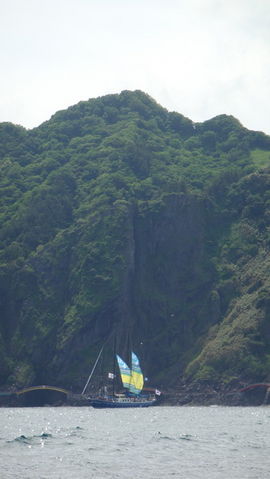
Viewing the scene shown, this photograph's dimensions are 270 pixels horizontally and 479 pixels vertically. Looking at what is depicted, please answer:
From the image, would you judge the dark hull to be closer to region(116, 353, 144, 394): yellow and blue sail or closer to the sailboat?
the sailboat

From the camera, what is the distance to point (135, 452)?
194 feet

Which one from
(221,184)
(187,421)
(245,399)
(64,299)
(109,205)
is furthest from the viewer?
(221,184)

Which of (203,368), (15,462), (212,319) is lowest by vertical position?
(15,462)

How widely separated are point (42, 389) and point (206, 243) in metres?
47.7

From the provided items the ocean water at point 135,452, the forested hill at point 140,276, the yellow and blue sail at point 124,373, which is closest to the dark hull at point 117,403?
the yellow and blue sail at point 124,373

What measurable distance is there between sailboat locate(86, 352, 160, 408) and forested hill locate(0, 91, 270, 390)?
36.2 ft

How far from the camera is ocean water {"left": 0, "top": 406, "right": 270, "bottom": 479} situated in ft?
162

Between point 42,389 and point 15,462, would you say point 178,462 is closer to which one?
point 15,462

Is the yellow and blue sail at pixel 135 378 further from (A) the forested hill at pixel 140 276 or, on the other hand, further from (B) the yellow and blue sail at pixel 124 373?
(A) the forested hill at pixel 140 276

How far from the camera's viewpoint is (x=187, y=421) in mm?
97688

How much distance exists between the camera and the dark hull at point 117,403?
13700 centimetres

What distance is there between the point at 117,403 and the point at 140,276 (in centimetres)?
3861

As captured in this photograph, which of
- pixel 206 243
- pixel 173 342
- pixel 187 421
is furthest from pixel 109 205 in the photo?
pixel 187 421

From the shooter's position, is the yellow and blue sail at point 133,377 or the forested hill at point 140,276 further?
the forested hill at point 140,276
